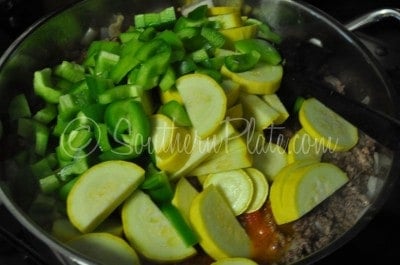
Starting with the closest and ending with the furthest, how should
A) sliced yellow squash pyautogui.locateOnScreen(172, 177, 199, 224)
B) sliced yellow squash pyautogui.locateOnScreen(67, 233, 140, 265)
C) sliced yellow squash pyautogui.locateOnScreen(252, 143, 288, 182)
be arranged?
sliced yellow squash pyautogui.locateOnScreen(67, 233, 140, 265)
sliced yellow squash pyautogui.locateOnScreen(172, 177, 199, 224)
sliced yellow squash pyautogui.locateOnScreen(252, 143, 288, 182)

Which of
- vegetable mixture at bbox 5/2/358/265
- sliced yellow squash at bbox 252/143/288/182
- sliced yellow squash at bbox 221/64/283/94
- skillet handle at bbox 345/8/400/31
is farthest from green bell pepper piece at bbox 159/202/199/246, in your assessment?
skillet handle at bbox 345/8/400/31

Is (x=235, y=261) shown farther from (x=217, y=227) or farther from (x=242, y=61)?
(x=242, y=61)

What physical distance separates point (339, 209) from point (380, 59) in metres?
0.63

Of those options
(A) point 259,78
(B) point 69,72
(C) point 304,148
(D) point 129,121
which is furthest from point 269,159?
(B) point 69,72

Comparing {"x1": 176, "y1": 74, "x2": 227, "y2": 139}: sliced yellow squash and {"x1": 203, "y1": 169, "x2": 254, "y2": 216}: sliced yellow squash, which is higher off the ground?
{"x1": 176, "y1": 74, "x2": 227, "y2": 139}: sliced yellow squash

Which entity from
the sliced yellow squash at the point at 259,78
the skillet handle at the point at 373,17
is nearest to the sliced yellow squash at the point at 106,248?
the sliced yellow squash at the point at 259,78

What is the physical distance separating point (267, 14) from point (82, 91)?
0.55 m

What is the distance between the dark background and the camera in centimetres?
124

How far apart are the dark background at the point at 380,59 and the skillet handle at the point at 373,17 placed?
0.20 meters

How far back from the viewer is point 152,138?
116 centimetres

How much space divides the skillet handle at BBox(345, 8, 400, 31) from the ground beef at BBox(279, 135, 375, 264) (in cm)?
34

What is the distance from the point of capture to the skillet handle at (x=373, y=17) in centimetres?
143

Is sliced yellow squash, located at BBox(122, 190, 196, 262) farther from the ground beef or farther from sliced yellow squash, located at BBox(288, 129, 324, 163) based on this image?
sliced yellow squash, located at BBox(288, 129, 324, 163)

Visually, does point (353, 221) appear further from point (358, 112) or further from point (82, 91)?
point (82, 91)
